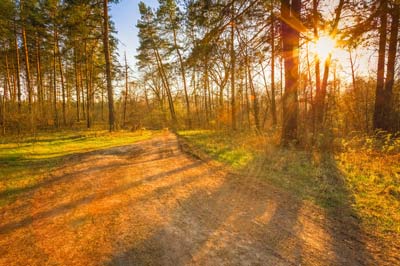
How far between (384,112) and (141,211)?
10510mm

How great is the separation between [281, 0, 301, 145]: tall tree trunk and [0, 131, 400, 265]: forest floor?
3.83 meters

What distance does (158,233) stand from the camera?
2830mm

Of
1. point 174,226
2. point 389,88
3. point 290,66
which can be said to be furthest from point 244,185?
point 389,88

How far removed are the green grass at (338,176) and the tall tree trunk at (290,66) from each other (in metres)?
1.00

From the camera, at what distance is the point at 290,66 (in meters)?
7.63

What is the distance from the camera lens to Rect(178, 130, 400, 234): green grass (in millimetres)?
3523

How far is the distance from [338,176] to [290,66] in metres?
4.31

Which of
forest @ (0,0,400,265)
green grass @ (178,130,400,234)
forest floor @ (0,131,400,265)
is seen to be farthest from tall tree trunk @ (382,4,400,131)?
→ forest floor @ (0,131,400,265)

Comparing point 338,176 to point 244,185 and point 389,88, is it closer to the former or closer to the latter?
point 244,185

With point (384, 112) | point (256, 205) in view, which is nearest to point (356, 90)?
point (384, 112)

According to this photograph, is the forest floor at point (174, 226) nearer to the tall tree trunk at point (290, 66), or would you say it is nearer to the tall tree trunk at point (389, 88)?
the tall tree trunk at point (290, 66)

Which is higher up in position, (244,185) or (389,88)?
(389,88)

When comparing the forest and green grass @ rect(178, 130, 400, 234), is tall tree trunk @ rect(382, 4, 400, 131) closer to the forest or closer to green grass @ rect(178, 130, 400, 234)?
the forest

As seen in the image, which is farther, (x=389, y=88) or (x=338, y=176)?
(x=389, y=88)
